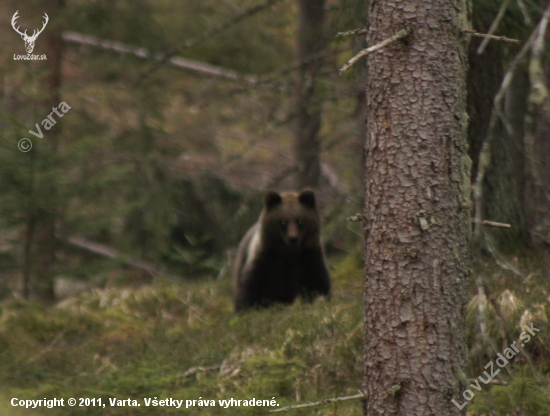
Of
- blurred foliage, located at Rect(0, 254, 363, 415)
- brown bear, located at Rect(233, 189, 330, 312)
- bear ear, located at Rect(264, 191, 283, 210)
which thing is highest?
bear ear, located at Rect(264, 191, 283, 210)

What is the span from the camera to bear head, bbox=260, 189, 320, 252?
7.76 meters

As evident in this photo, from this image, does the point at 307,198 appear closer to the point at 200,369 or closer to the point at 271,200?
the point at 271,200

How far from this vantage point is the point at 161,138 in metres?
12.9

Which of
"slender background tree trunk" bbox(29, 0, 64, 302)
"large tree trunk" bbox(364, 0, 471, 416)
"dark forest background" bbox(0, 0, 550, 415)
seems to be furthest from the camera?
"slender background tree trunk" bbox(29, 0, 64, 302)

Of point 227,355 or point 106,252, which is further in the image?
point 106,252

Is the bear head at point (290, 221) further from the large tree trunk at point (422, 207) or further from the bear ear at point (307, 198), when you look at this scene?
the large tree trunk at point (422, 207)

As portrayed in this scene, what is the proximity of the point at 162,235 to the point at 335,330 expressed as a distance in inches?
266

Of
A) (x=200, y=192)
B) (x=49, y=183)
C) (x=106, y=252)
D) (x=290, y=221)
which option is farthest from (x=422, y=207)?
(x=106, y=252)

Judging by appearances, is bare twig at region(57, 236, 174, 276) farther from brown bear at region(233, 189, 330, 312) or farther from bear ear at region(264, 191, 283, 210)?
bear ear at region(264, 191, 283, 210)

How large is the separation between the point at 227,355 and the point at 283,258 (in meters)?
2.22

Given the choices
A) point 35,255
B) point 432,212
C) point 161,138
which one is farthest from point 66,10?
point 432,212

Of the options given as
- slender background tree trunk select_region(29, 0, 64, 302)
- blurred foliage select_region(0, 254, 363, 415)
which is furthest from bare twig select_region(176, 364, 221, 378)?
slender background tree trunk select_region(29, 0, 64, 302)

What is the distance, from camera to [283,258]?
7.98m

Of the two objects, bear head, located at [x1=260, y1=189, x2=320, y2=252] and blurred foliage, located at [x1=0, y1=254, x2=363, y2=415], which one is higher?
bear head, located at [x1=260, y1=189, x2=320, y2=252]
